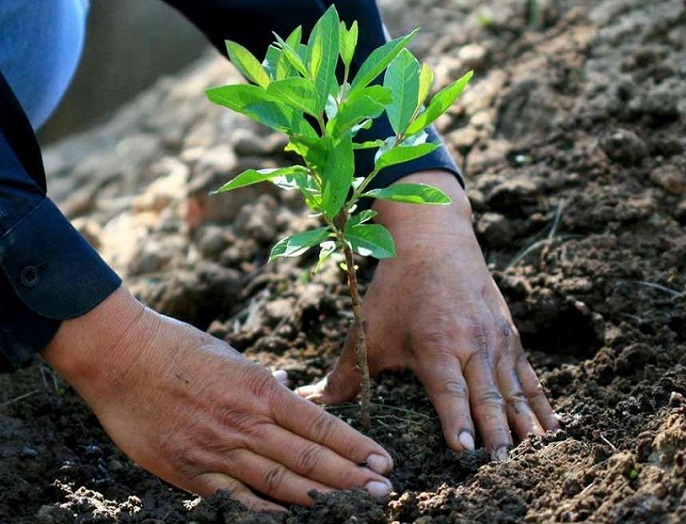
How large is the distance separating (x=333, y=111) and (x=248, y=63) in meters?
0.16

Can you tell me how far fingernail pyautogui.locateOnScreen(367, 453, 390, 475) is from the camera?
1710mm

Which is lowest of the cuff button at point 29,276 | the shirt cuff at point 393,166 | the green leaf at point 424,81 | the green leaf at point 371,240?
the shirt cuff at point 393,166

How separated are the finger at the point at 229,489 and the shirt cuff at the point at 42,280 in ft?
1.17

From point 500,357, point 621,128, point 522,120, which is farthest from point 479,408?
point 522,120

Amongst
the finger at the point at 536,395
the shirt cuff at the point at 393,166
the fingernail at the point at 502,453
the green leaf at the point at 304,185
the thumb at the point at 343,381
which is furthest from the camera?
the shirt cuff at the point at 393,166

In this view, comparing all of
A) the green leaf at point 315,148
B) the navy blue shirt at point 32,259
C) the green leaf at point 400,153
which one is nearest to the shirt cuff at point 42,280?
the navy blue shirt at point 32,259

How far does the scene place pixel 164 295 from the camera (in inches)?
110

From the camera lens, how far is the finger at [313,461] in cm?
168

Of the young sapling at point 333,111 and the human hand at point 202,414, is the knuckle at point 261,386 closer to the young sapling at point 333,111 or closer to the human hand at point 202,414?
the human hand at point 202,414

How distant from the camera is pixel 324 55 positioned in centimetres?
160

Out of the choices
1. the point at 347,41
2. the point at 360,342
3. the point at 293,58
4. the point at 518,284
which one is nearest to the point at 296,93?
the point at 293,58

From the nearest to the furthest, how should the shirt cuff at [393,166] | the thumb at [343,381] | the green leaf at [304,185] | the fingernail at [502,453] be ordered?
the green leaf at [304,185] < the fingernail at [502,453] < the thumb at [343,381] < the shirt cuff at [393,166]

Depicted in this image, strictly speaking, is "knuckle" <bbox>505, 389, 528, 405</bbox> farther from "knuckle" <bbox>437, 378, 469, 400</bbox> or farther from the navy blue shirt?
the navy blue shirt

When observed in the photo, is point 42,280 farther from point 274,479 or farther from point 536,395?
point 536,395
